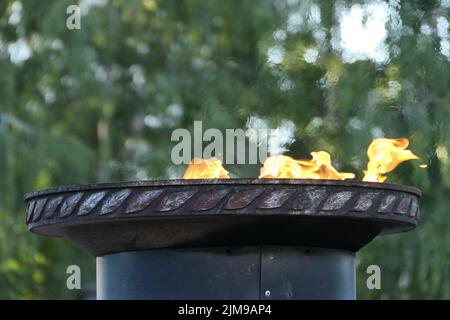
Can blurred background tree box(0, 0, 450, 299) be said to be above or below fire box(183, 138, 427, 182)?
above

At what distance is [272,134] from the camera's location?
8625mm

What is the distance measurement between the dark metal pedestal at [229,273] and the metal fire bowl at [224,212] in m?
0.03

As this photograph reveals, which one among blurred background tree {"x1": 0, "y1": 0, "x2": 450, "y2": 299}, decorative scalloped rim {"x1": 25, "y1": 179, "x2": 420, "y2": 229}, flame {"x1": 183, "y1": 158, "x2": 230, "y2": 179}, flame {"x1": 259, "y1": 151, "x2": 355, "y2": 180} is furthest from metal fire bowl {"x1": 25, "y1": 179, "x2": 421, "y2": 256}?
blurred background tree {"x1": 0, "y1": 0, "x2": 450, "y2": 299}

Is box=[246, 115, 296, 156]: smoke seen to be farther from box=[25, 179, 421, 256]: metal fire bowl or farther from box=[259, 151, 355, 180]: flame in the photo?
box=[25, 179, 421, 256]: metal fire bowl

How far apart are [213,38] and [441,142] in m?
3.14

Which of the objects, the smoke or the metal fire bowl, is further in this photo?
the smoke

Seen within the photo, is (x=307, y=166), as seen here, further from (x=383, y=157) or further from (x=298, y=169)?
(x=383, y=157)

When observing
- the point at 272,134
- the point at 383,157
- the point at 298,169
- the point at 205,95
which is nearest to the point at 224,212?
the point at 298,169

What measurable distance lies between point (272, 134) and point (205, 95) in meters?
1.25

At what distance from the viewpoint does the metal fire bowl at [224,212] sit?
11.0 feet

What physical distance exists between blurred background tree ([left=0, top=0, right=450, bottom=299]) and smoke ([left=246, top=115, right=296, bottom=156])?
0.20ft

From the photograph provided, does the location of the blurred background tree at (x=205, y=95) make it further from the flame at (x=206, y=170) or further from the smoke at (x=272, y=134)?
the flame at (x=206, y=170)

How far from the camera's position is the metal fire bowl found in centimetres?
336

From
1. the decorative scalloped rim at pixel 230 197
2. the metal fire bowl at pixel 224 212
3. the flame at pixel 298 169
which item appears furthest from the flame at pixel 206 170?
the decorative scalloped rim at pixel 230 197
